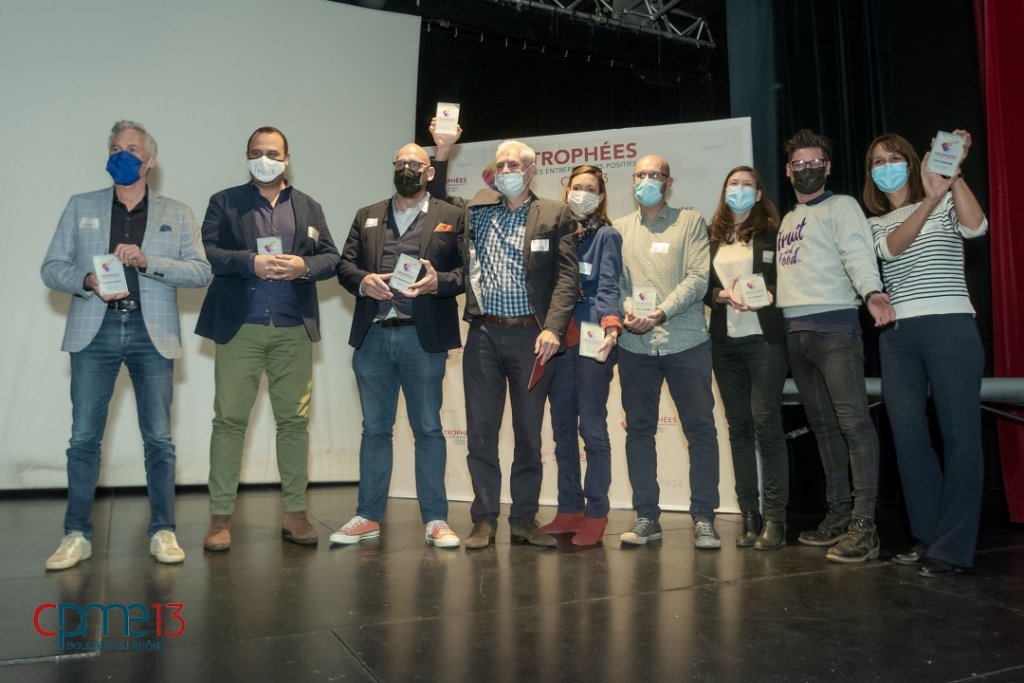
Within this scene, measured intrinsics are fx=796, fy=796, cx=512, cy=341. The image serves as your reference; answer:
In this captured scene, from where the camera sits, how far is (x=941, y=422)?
2.80 m

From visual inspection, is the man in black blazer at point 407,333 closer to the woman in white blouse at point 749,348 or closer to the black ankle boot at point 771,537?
the woman in white blouse at point 749,348

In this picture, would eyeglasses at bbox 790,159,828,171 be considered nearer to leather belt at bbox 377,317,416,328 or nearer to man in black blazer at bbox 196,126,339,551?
leather belt at bbox 377,317,416,328

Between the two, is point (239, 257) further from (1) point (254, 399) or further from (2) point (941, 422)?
(2) point (941, 422)

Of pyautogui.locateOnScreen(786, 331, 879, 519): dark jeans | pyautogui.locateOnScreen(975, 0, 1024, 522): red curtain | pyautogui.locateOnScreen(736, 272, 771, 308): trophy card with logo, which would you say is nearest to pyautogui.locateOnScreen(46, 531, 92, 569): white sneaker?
pyautogui.locateOnScreen(736, 272, 771, 308): trophy card with logo

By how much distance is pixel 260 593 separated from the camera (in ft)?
8.09

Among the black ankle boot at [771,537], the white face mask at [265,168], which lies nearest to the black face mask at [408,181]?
the white face mask at [265,168]

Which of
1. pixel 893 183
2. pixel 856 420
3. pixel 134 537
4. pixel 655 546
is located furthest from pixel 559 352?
pixel 134 537

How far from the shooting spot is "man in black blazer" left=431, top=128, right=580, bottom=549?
3088mm

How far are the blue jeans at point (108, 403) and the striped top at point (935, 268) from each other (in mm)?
2722

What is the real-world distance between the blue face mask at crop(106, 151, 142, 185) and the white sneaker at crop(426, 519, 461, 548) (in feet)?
5.71

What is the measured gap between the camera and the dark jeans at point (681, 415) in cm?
322

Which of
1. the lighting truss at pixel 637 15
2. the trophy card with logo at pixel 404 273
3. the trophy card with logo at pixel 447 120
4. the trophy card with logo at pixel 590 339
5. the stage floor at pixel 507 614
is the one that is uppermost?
the lighting truss at pixel 637 15

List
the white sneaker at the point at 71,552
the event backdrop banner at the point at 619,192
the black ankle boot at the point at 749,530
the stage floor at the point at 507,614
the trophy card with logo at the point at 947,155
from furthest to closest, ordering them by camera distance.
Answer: the event backdrop banner at the point at 619,192 → the black ankle boot at the point at 749,530 → the white sneaker at the point at 71,552 → the trophy card with logo at the point at 947,155 → the stage floor at the point at 507,614

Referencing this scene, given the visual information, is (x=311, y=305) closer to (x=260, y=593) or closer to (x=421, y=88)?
(x=260, y=593)
